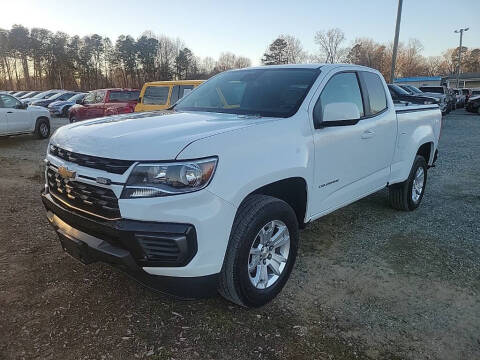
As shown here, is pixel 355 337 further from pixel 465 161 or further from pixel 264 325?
pixel 465 161

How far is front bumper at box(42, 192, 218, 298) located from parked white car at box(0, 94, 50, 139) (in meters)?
11.0

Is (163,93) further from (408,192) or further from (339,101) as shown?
(339,101)

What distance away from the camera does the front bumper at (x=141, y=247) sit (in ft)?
7.37

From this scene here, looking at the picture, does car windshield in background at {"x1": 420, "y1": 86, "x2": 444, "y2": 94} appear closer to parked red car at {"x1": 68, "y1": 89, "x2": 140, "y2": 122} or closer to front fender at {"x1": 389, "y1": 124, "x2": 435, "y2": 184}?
parked red car at {"x1": 68, "y1": 89, "x2": 140, "y2": 122}

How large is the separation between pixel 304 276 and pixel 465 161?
7535 millimetres

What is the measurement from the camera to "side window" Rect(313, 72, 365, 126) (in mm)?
3189

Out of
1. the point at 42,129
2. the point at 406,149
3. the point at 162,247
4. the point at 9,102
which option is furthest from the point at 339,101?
the point at 42,129

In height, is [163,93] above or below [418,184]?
above

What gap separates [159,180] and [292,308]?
1.52 m

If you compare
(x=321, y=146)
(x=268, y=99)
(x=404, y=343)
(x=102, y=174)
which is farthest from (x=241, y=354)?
(x=268, y=99)

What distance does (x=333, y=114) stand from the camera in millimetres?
3188

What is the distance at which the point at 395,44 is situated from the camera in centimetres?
2078

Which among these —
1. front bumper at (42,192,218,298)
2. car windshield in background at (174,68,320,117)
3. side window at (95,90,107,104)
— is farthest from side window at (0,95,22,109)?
front bumper at (42,192,218,298)

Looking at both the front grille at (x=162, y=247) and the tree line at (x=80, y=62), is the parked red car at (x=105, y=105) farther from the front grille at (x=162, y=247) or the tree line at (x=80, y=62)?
the tree line at (x=80, y=62)
